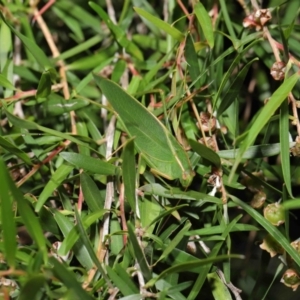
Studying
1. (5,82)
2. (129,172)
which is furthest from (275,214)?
(5,82)

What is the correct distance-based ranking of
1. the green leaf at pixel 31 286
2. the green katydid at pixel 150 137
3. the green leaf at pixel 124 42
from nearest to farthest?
the green leaf at pixel 31 286 < the green katydid at pixel 150 137 < the green leaf at pixel 124 42

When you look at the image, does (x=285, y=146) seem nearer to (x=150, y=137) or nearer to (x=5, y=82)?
(x=150, y=137)

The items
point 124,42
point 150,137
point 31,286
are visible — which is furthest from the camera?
point 124,42

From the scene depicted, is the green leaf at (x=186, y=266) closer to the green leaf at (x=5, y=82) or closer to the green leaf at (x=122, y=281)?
the green leaf at (x=122, y=281)

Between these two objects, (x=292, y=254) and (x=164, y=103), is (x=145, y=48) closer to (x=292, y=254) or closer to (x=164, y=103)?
(x=164, y=103)

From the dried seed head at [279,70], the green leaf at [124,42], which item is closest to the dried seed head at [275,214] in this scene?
the dried seed head at [279,70]

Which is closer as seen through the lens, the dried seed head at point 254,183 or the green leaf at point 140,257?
the green leaf at point 140,257
